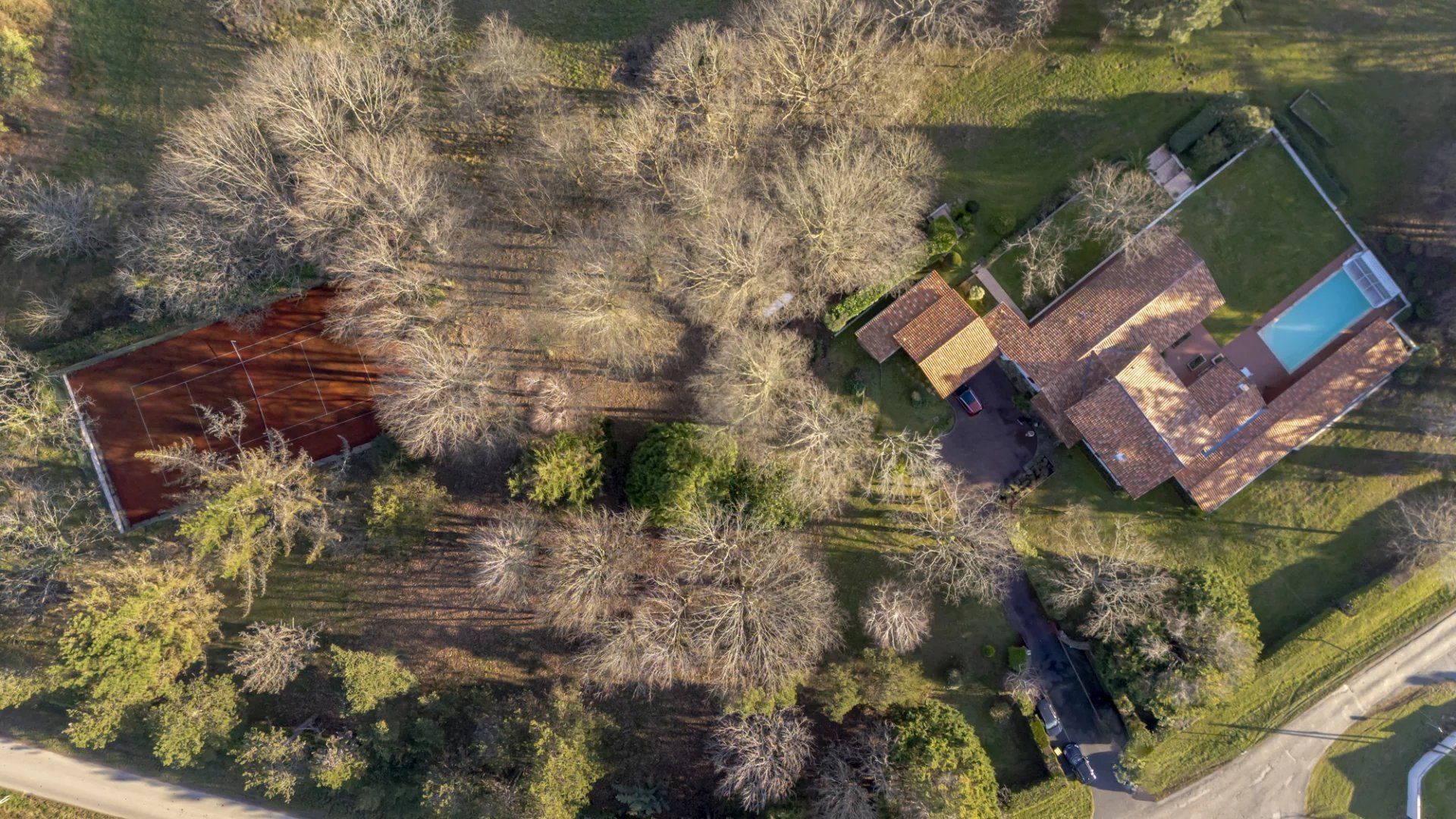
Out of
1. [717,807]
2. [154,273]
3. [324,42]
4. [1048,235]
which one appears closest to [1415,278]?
[1048,235]

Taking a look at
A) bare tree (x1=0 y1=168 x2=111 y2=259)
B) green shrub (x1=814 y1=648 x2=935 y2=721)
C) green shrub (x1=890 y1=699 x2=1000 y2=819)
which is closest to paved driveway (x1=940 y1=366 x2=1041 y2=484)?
green shrub (x1=814 y1=648 x2=935 y2=721)

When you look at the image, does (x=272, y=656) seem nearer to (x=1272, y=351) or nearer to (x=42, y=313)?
(x=42, y=313)

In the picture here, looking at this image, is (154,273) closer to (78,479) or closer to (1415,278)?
(78,479)

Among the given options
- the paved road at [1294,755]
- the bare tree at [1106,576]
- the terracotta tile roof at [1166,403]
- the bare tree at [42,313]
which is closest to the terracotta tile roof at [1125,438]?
the terracotta tile roof at [1166,403]

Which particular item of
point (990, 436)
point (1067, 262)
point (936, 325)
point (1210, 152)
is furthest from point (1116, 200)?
point (990, 436)

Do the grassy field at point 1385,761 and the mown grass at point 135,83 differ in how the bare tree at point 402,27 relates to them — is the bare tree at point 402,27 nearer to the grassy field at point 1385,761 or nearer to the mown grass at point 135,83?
the mown grass at point 135,83

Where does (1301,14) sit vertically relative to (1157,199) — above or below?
above
